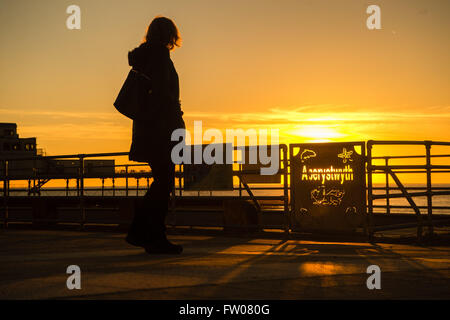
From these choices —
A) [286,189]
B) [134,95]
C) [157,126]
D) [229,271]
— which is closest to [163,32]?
[134,95]

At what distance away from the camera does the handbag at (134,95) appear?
565 centimetres

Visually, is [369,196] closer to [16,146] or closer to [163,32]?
[163,32]

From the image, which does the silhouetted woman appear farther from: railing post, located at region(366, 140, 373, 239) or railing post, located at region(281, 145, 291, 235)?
railing post, located at region(366, 140, 373, 239)

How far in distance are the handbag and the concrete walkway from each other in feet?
4.22

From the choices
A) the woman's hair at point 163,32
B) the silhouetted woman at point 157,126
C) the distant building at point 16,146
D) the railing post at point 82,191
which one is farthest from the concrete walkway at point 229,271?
the distant building at point 16,146

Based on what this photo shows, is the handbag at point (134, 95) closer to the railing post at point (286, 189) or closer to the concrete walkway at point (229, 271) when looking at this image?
the concrete walkway at point (229, 271)

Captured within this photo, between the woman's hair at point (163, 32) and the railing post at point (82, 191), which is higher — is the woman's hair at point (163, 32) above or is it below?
above

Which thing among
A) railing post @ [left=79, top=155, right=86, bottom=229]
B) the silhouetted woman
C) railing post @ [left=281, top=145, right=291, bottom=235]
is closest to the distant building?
railing post @ [left=79, top=155, right=86, bottom=229]

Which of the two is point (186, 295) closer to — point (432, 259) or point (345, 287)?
point (345, 287)

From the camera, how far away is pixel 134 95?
5.66m

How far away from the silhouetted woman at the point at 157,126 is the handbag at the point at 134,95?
4cm

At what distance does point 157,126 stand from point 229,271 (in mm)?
1618

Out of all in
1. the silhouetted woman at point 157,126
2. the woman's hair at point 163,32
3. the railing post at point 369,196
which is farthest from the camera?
the railing post at point 369,196
